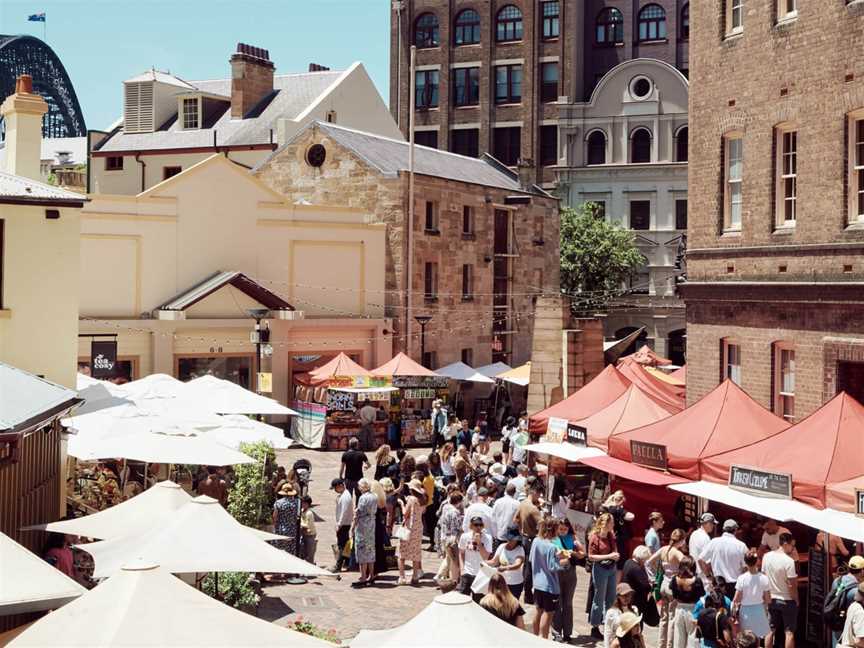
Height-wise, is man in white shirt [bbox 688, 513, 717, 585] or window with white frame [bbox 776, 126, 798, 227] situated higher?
window with white frame [bbox 776, 126, 798, 227]

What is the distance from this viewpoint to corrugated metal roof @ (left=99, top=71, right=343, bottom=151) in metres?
51.5

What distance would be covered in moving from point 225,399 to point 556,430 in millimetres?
6896

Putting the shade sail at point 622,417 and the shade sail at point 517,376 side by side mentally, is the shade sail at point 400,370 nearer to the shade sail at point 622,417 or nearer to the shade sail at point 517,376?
the shade sail at point 517,376

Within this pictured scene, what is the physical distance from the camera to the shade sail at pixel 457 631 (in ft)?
28.0

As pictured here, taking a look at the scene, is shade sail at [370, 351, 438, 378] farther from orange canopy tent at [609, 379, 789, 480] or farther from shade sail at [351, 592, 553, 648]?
shade sail at [351, 592, 553, 648]

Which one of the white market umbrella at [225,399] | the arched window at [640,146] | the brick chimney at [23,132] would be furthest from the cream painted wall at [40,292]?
the arched window at [640,146]

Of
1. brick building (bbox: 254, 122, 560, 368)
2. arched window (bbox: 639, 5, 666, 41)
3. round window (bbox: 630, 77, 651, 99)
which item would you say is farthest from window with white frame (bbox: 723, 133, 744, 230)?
arched window (bbox: 639, 5, 666, 41)

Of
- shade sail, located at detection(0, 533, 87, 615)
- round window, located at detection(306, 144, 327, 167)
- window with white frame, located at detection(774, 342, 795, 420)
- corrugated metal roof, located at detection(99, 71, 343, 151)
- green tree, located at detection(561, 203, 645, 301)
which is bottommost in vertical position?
shade sail, located at detection(0, 533, 87, 615)

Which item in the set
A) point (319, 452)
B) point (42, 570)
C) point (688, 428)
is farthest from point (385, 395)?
point (42, 570)

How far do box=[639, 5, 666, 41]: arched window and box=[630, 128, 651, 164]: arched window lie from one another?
864 cm

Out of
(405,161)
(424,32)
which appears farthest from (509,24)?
(405,161)

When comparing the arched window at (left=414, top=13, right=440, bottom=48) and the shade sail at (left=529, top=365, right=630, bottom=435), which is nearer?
the shade sail at (left=529, top=365, right=630, bottom=435)

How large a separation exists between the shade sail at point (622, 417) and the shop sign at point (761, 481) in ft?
12.7

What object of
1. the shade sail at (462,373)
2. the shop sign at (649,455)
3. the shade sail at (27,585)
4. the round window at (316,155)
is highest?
the round window at (316,155)
